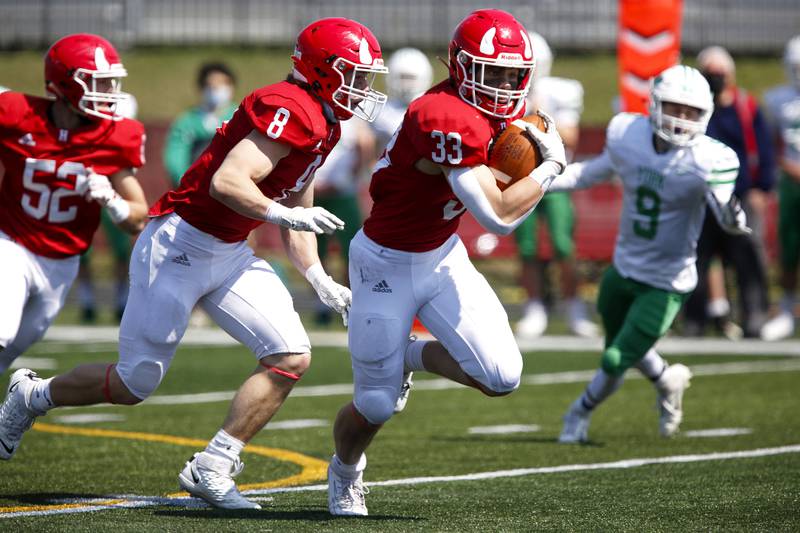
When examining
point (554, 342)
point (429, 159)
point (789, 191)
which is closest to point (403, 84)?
point (554, 342)

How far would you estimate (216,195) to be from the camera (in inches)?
191

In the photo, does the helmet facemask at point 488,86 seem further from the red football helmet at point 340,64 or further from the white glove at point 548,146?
the red football helmet at point 340,64

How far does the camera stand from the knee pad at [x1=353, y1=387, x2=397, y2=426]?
198 inches

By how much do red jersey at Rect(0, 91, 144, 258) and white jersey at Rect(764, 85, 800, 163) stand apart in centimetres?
A: 634

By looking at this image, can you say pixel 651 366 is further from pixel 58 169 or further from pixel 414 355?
pixel 58 169

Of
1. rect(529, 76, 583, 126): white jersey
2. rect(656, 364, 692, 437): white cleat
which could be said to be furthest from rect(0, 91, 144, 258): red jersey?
rect(529, 76, 583, 126): white jersey

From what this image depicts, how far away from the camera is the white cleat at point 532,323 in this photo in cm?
1117

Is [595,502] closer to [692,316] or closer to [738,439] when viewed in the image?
[738,439]

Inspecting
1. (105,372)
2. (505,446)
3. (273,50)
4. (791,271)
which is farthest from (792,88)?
(273,50)

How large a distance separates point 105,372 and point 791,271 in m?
7.08

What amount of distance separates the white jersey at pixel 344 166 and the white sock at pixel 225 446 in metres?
6.29

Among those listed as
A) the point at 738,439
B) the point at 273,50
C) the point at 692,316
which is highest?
the point at 738,439

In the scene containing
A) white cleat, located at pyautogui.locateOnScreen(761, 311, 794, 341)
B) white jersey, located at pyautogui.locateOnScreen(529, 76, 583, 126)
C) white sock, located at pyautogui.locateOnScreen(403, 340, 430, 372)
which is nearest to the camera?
white sock, located at pyautogui.locateOnScreen(403, 340, 430, 372)

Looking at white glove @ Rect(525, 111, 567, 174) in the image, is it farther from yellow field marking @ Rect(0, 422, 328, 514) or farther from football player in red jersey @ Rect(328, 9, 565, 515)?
yellow field marking @ Rect(0, 422, 328, 514)
